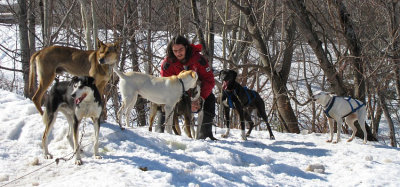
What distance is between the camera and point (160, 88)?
19.9 feet

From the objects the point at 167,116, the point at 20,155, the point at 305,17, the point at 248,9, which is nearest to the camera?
the point at 20,155

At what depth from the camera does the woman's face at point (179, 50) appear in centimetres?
625

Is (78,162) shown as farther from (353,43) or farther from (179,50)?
(353,43)

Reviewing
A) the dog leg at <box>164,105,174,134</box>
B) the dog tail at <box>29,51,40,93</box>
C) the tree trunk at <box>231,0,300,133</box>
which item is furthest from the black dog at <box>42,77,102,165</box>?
the tree trunk at <box>231,0,300,133</box>

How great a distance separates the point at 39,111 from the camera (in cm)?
537

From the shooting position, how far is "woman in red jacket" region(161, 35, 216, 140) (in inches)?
251

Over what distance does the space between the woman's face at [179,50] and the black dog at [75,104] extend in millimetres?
2147

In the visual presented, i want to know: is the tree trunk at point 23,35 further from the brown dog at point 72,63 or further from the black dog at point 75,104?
the black dog at point 75,104

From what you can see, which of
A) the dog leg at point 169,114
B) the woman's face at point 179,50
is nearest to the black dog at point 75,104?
the dog leg at point 169,114

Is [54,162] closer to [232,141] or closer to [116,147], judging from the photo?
[116,147]

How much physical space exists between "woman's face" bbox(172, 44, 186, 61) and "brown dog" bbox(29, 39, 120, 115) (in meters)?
1.04

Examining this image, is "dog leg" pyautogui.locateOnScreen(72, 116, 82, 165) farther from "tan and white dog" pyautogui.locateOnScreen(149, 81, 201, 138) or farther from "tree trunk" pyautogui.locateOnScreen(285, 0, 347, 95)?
"tree trunk" pyautogui.locateOnScreen(285, 0, 347, 95)

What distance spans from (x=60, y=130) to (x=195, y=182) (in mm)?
2207

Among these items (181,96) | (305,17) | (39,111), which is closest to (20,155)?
(39,111)
